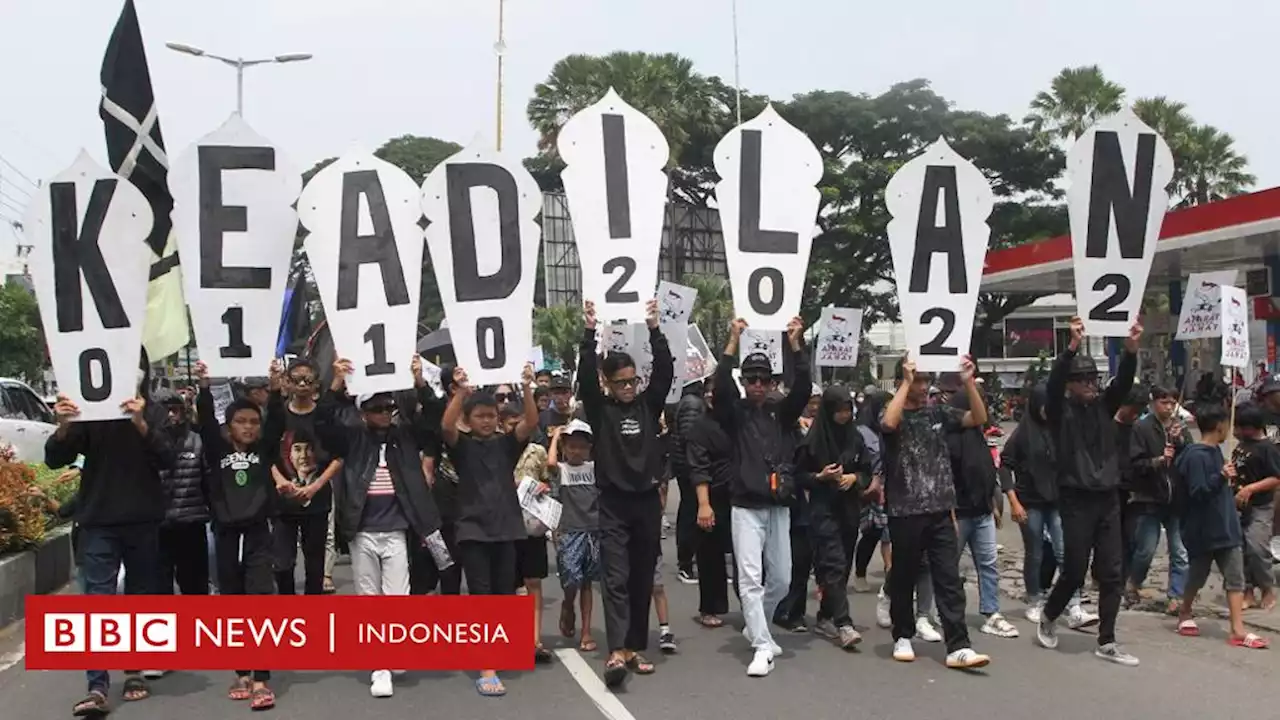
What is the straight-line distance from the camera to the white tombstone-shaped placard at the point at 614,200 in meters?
6.33

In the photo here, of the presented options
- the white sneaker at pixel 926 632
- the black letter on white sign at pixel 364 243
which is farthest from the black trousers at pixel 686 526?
the black letter on white sign at pixel 364 243

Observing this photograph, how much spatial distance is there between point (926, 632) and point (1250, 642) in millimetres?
1884

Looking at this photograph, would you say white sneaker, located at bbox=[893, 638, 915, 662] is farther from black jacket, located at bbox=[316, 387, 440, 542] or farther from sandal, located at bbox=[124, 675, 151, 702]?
sandal, located at bbox=[124, 675, 151, 702]

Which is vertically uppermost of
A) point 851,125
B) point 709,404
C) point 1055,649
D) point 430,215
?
point 851,125

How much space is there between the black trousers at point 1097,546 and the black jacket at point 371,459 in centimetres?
268

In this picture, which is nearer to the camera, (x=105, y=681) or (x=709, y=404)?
(x=105, y=681)

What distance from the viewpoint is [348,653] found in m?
5.91

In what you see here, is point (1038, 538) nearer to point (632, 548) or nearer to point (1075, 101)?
point (632, 548)

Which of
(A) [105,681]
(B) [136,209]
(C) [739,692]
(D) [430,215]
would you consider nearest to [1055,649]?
(C) [739,692]

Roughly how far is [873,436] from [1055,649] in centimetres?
219

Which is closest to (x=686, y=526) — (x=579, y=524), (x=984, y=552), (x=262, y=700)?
(x=579, y=524)

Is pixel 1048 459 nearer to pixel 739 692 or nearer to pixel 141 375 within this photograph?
pixel 739 692

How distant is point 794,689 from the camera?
586cm

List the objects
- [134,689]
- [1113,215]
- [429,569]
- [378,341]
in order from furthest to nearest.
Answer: [1113,215] → [429,569] → [378,341] → [134,689]
